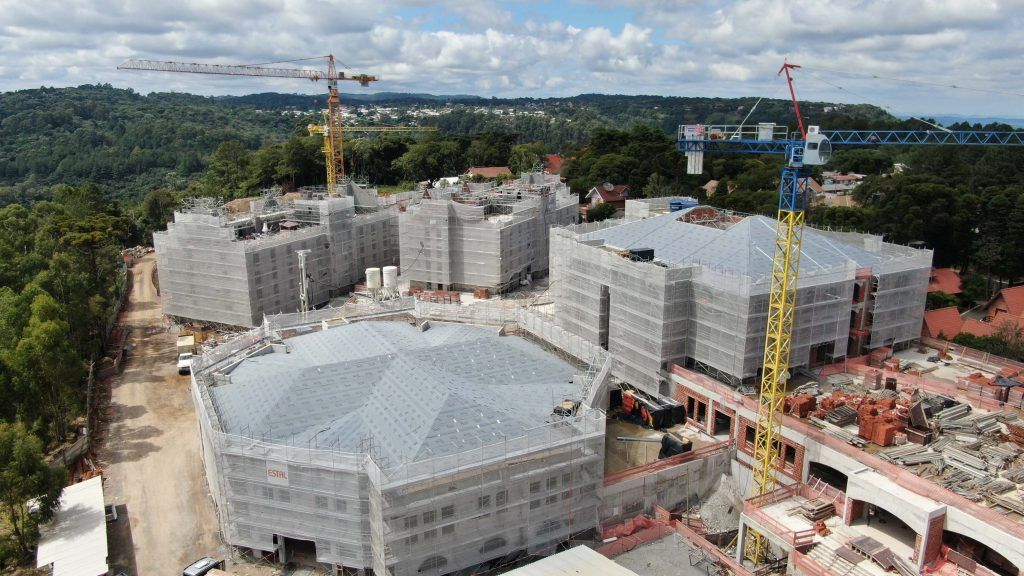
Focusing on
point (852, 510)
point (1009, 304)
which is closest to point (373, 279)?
point (852, 510)

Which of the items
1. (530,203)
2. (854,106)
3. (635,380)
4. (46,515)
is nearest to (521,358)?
(635,380)

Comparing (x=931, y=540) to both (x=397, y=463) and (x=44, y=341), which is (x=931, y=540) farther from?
(x=44, y=341)

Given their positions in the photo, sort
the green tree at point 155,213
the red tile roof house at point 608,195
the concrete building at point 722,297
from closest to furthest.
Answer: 1. the concrete building at point 722,297
2. the green tree at point 155,213
3. the red tile roof house at point 608,195

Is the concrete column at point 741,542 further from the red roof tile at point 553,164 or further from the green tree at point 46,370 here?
the red roof tile at point 553,164

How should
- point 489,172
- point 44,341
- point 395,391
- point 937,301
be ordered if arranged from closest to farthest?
point 395,391
point 44,341
point 937,301
point 489,172

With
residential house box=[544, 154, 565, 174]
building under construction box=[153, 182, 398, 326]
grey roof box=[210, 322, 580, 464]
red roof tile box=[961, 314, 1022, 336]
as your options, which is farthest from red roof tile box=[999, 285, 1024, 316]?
residential house box=[544, 154, 565, 174]

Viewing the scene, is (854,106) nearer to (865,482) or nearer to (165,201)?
(165,201)

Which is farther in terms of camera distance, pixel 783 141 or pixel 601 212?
pixel 601 212

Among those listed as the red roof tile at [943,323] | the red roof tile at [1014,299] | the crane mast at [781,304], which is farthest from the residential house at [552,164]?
the crane mast at [781,304]
